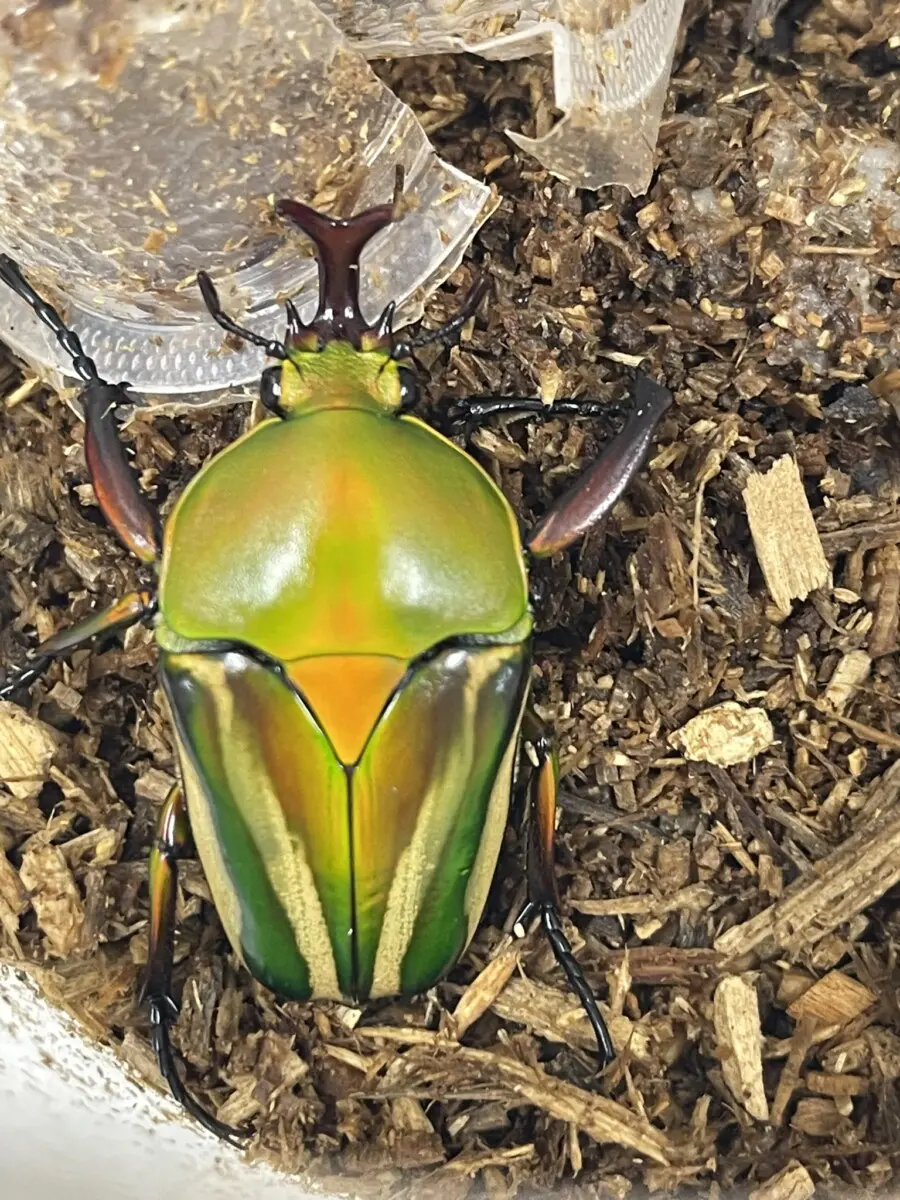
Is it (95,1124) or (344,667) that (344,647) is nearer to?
(344,667)

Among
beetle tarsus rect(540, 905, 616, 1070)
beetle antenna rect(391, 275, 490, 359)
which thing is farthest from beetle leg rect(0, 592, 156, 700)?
beetle tarsus rect(540, 905, 616, 1070)

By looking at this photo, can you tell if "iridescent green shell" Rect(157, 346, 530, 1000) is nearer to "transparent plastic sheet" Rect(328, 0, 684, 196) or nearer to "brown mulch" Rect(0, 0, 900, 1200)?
"brown mulch" Rect(0, 0, 900, 1200)

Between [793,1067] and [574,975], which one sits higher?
[574,975]

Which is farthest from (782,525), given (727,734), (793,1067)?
(793,1067)

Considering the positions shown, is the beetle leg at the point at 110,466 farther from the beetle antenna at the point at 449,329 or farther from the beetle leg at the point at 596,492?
the beetle leg at the point at 596,492

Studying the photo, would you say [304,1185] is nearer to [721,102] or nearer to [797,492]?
[797,492]
